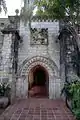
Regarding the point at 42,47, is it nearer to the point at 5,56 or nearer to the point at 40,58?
the point at 40,58

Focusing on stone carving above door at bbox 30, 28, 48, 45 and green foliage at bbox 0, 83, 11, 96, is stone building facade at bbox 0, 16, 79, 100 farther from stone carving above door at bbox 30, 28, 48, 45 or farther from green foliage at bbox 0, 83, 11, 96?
green foliage at bbox 0, 83, 11, 96

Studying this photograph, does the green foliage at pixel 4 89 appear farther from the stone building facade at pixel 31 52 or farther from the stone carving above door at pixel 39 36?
the stone carving above door at pixel 39 36

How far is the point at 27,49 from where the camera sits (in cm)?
968

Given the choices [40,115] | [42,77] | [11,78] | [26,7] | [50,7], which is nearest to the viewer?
[40,115]

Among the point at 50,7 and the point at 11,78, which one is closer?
the point at 50,7

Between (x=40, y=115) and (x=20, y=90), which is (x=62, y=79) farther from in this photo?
(x=40, y=115)

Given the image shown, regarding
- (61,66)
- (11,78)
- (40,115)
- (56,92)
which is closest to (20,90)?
(11,78)

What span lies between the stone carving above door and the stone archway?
0.87m

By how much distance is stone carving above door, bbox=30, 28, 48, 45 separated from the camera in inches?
380

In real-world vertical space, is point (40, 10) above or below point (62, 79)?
above

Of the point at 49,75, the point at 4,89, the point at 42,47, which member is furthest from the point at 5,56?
the point at 49,75

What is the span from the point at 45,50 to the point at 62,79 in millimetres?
1975

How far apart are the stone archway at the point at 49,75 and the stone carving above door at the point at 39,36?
2.86ft

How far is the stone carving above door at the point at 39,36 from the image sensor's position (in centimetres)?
964
